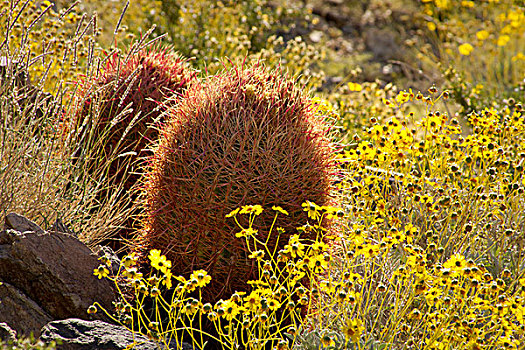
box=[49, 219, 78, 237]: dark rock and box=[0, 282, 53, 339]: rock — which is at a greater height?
box=[49, 219, 78, 237]: dark rock

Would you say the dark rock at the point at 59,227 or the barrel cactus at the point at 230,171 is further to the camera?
the dark rock at the point at 59,227

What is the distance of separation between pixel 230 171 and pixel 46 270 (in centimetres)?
100

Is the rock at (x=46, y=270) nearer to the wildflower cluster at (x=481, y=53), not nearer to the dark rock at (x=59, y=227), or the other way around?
the dark rock at (x=59, y=227)

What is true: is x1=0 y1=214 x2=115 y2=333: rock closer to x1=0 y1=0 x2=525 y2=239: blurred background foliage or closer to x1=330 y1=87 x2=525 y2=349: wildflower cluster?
x1=330 y1=87 x2=525 y2=349: wildflower cluster

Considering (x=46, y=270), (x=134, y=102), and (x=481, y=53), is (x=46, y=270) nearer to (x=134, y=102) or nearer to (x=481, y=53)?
(x=134, y=102)

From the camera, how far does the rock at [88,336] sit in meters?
2.53

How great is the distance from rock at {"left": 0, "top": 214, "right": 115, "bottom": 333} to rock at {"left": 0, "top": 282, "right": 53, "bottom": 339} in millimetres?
52

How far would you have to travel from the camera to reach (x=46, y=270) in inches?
114

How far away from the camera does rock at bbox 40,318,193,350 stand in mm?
2527

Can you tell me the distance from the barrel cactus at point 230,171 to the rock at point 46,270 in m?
0.40

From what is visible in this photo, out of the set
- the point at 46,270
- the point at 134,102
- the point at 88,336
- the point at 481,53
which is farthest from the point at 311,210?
the point at 481,53

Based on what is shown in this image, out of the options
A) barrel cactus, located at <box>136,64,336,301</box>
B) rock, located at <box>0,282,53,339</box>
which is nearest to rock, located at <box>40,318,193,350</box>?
rock, located at <box>0,282,53,339</box>

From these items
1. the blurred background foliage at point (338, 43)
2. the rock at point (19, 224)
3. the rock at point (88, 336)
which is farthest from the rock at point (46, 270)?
the blurred background foliage at point (338, 43)

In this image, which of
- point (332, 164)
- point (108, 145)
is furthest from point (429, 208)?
point (108, 145)
